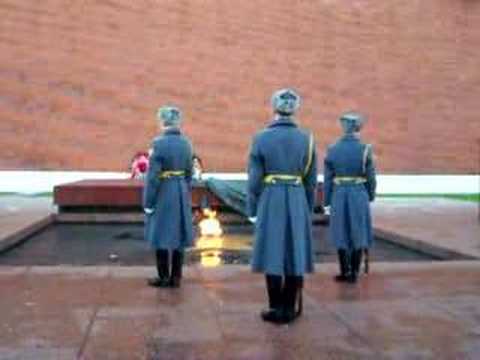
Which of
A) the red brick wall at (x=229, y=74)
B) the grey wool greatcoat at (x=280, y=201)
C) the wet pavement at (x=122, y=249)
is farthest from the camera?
the red brick wall at (x=229, y=74)

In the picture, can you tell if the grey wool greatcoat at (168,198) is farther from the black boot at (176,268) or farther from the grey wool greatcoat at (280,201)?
the grey wool greatcoat at (280,201)

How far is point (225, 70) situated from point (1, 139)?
5.84 meters

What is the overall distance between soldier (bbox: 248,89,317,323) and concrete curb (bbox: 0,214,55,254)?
515cm

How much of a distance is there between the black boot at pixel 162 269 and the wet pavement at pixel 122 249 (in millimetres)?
1670

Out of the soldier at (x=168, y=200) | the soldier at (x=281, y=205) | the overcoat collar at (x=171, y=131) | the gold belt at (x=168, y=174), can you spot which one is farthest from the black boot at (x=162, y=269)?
the soldier at (x=281, y=205)

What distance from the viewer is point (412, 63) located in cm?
2395

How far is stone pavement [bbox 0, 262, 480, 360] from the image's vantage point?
17.4 feet

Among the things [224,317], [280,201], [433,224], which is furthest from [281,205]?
[433,224]

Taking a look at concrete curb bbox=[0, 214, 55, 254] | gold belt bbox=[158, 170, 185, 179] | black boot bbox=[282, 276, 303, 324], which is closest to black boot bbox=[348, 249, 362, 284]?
gold belt bbox=[158, 170, 185, 179]

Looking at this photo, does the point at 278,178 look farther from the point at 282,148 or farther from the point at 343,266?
the point at 343,266

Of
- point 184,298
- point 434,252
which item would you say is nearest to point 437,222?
point 434,252

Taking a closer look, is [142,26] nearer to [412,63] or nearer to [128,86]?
[128,86]

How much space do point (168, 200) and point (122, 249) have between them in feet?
11.9

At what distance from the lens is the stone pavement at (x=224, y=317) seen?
5.29 m
